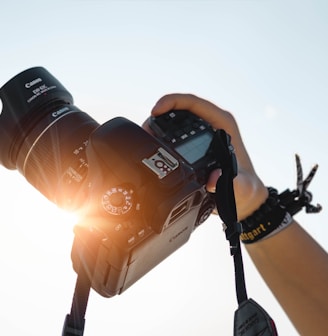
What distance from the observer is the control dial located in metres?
1.93

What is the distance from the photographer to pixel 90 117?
2633 millimetres

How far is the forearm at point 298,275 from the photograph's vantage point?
2.73m

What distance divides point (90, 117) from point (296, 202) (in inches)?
43.3

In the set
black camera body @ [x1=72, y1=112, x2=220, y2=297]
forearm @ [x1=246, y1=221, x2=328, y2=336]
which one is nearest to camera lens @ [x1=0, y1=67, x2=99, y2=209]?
black camera body @ [x1=72, y1=112, x2=220, y2=297]

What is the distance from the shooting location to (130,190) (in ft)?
6.45

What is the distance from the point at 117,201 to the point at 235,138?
1025 mm

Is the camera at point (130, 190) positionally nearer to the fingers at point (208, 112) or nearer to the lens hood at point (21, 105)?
the fingers at point (208, 112)

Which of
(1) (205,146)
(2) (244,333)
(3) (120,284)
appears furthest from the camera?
(1) (205,146)

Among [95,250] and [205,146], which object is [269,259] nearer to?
[205,146]

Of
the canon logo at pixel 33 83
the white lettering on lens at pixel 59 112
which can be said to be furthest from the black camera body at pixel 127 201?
the canon logo at pixel 33 83

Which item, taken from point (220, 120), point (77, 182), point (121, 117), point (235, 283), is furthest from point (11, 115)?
point (235, 283)

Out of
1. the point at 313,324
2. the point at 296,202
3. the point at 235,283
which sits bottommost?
the point at 313,324

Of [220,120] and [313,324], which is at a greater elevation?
[220,120]

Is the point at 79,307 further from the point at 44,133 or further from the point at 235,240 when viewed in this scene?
the point at 44,133
